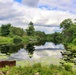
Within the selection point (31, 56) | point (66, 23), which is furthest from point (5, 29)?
point (31, 56)

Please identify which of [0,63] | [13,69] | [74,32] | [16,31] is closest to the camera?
[13,69]

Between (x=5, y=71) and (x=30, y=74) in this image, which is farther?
(x=5, y=71)

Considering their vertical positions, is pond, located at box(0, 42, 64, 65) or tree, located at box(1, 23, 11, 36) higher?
tree, located at box(1, 23, 11, 36)

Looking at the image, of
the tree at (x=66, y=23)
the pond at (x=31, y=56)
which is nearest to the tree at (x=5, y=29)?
the tree at (x=66, y=23)

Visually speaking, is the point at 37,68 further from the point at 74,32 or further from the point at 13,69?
the point at 74,32

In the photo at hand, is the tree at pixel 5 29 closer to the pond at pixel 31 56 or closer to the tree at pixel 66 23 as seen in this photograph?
the tree at pixel 66 23

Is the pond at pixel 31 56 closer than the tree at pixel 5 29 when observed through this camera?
Yes

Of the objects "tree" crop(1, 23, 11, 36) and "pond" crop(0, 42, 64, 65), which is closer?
"pond" crop(0, 42, 64, 65)

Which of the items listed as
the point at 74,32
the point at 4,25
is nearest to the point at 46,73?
the point at 74,32

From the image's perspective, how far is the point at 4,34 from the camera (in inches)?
6398

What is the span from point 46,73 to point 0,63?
7.74m

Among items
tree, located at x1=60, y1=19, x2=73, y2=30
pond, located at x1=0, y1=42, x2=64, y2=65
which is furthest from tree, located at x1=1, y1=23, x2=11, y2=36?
pond, located at x1=0, y1=42, x2=64, y2=65

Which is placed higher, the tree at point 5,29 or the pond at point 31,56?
the tree at point 5,29

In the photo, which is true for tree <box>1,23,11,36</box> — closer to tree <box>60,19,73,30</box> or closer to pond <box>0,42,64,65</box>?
tree <box>60,19,73,30</box>
